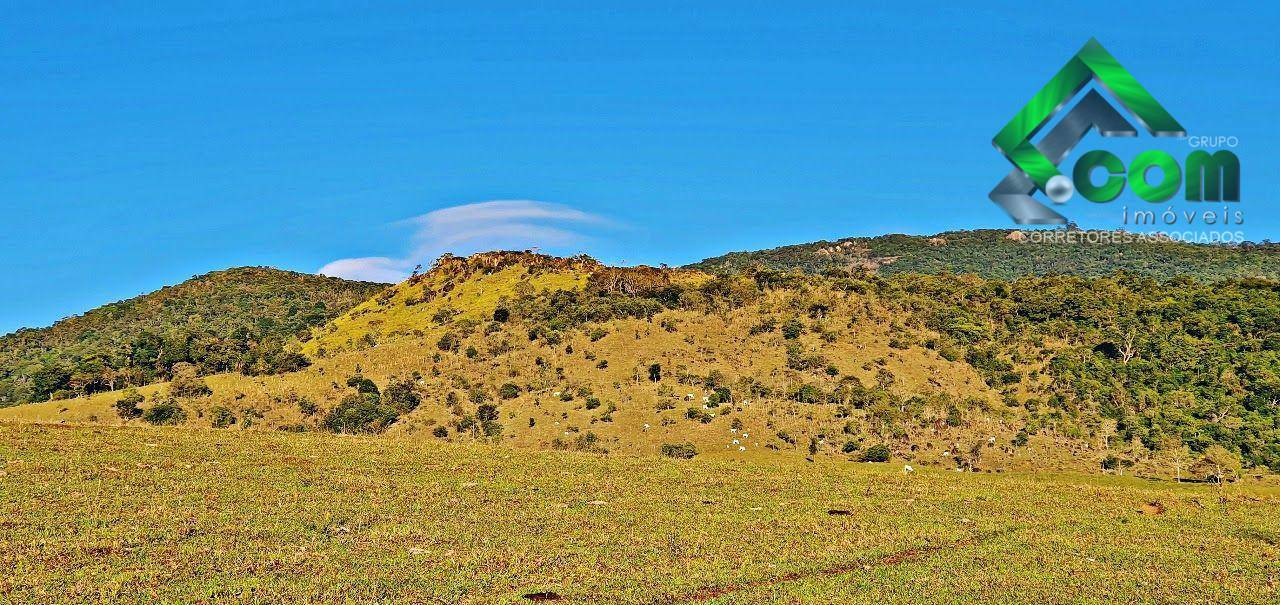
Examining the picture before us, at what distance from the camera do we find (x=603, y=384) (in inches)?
3014

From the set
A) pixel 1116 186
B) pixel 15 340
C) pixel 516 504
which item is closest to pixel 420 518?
pixel 516 504

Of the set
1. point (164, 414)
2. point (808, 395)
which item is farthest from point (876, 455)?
point (164, 414)

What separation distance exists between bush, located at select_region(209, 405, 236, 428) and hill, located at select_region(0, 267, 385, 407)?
1142 cm

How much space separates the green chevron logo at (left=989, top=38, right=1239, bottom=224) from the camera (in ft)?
175

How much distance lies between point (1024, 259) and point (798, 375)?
375ft

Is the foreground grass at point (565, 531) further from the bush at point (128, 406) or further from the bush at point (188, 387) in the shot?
the bush at point (188, 387)

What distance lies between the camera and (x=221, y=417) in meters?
71.2

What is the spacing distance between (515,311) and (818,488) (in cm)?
5757

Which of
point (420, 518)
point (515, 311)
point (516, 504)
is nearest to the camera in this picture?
point (420, 518)

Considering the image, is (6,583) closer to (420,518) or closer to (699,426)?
(420,518)

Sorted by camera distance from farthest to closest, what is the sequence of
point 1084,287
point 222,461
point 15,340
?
point 15,340
point 1084,287
point 222,461

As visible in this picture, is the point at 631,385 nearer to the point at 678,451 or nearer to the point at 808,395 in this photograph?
the point at 808,395

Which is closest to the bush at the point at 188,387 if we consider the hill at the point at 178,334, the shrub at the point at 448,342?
the hill at the point at 178,334

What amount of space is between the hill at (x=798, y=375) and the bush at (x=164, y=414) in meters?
0.31
